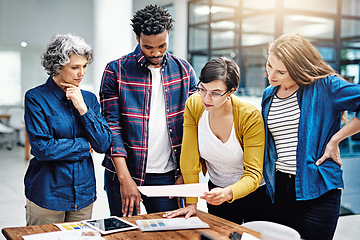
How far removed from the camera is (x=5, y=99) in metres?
10.6

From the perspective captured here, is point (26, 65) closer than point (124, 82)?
No

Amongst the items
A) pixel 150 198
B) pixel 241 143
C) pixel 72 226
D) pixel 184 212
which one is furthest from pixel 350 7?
pixel 72 226

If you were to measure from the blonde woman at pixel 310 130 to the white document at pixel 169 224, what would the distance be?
1.66ft

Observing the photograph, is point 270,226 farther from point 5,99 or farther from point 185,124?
point 5,99

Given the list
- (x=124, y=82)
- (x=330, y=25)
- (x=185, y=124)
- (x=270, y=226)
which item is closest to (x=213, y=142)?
(x=185, y=124)

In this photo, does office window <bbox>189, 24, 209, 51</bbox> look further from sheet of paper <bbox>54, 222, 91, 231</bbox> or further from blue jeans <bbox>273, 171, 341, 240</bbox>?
sheet of paper <bbox>54, 222, 91, 231</bbox>

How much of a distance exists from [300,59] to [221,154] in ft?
1.99

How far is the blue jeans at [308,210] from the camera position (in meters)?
1.98

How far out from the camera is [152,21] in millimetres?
2086

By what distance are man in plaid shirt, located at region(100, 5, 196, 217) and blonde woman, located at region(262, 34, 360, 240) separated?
59 cm

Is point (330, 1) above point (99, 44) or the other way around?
above

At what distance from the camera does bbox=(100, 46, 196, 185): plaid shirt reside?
2256 mm

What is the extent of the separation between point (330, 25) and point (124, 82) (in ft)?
25.8

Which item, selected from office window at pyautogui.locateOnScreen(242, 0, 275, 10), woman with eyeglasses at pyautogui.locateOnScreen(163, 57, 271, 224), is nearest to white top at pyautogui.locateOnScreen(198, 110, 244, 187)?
woman with eyeglasses at pyautogui.locateOnScreen(163, 57, 271, 224)
